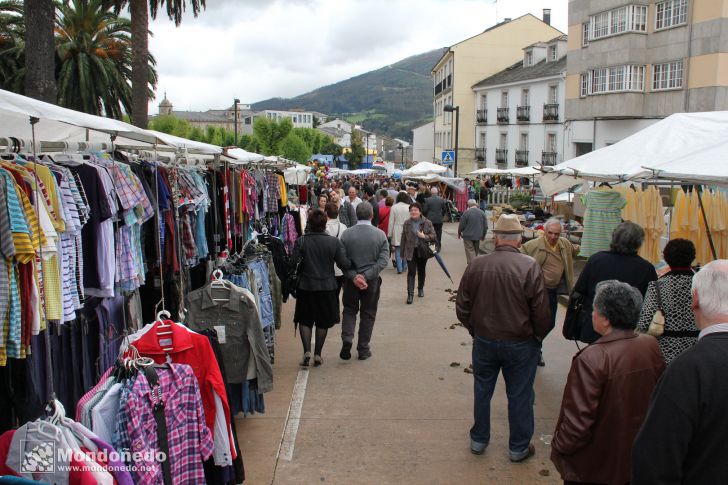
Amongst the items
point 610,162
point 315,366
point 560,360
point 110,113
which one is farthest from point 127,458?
point 110,113

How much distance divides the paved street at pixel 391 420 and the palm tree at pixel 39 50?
6.97 metres

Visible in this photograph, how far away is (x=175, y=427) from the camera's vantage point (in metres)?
3.48

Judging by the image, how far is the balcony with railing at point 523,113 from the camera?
135ft

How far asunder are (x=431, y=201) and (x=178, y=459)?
12792mm

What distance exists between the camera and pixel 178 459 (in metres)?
3.51

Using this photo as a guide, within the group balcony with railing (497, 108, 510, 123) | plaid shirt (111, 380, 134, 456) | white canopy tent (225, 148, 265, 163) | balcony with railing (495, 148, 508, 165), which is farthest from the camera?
balcony with railing (495, 148, 508, 165)

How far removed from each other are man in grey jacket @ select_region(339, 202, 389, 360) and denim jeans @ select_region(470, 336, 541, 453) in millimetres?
2730

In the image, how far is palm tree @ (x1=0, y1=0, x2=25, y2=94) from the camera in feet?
68.3

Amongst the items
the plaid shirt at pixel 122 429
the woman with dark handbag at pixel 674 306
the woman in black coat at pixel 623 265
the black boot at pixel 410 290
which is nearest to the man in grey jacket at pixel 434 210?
the black boot at pixel 410 290

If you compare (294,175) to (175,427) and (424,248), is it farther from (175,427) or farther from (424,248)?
(175,427)

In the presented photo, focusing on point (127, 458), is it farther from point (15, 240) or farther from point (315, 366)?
point (315, 366)

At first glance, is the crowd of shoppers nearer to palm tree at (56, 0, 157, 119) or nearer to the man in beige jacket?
the man in beige jacket

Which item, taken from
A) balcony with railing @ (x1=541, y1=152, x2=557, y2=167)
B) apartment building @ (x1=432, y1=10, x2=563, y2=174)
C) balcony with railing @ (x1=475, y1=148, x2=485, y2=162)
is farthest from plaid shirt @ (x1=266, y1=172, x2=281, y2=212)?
apartment building @ (x1=432, y1=10, x2=563, y2=174)

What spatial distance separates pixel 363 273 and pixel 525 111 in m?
36.6
